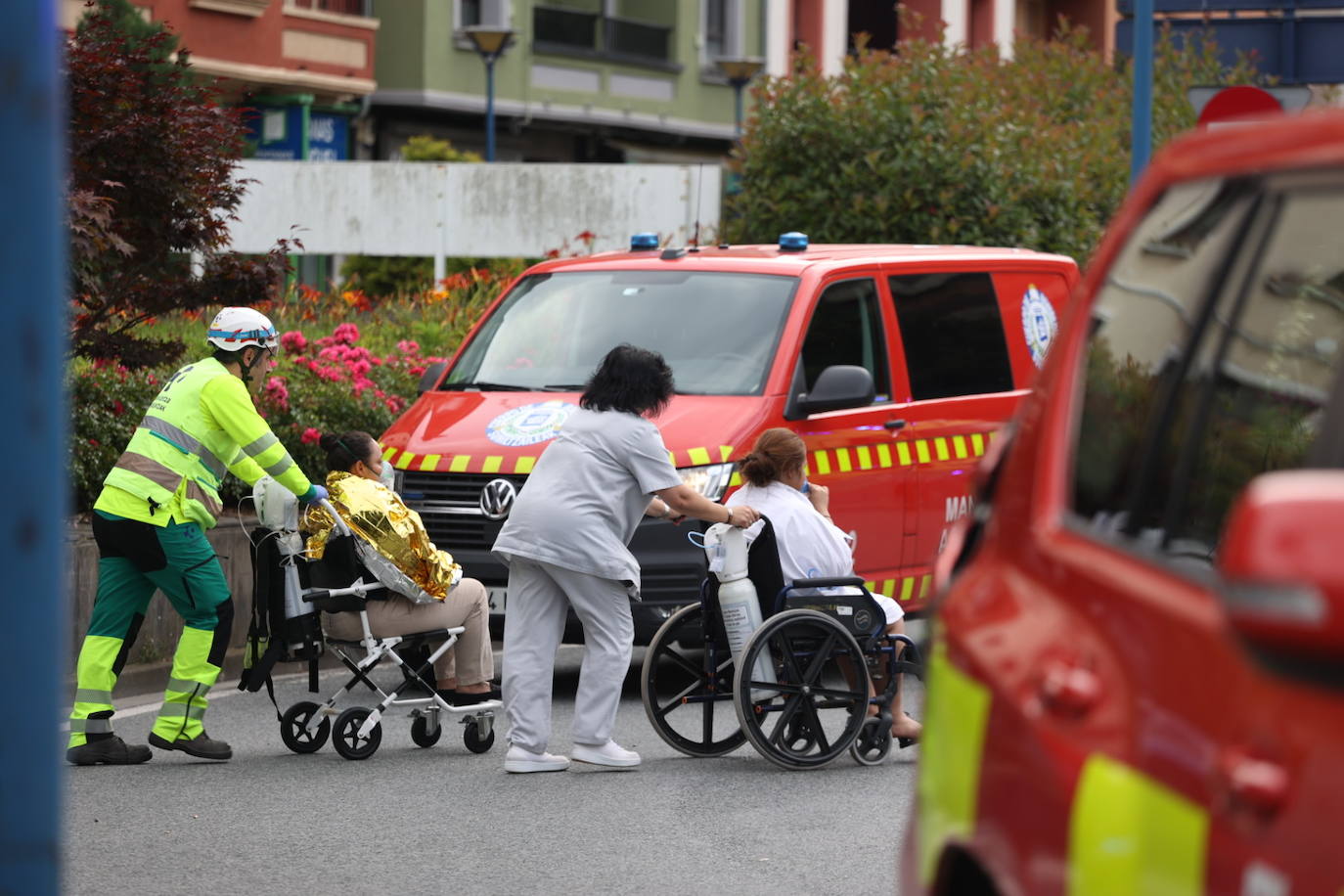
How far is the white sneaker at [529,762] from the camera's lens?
26.7 feet

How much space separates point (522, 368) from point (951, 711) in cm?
768

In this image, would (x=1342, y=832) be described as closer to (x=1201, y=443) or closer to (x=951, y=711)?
(x=1201, y=443)

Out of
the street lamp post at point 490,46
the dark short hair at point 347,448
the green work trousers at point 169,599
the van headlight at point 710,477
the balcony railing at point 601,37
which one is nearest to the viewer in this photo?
the green work trousers at point 169,599

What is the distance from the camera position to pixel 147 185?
1159 cm

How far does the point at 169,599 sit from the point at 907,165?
417 inches

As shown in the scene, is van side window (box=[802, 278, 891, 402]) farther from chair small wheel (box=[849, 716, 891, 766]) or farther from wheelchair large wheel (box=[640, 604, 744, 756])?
chair small wheel (box=[849, 716, 891, 766])

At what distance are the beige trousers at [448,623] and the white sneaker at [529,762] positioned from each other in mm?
581

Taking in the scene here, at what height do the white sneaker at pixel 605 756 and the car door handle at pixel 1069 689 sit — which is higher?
the car door handle at pixel 1069 689

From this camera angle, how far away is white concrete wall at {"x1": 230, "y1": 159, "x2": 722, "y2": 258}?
1872 centimetres

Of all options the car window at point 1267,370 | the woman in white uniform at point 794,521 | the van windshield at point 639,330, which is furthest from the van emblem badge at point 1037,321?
the car window at point 1267,370

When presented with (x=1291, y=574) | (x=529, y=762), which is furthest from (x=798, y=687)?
(x=1291, y=574)

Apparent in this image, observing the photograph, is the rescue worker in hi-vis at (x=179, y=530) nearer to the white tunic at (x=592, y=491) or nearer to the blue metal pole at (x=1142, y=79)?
the white tunic at (x=592, y=491)

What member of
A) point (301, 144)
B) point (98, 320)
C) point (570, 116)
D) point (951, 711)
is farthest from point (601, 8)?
point (951, 711)

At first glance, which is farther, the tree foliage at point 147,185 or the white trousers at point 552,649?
the tree foliage at point 147,185
